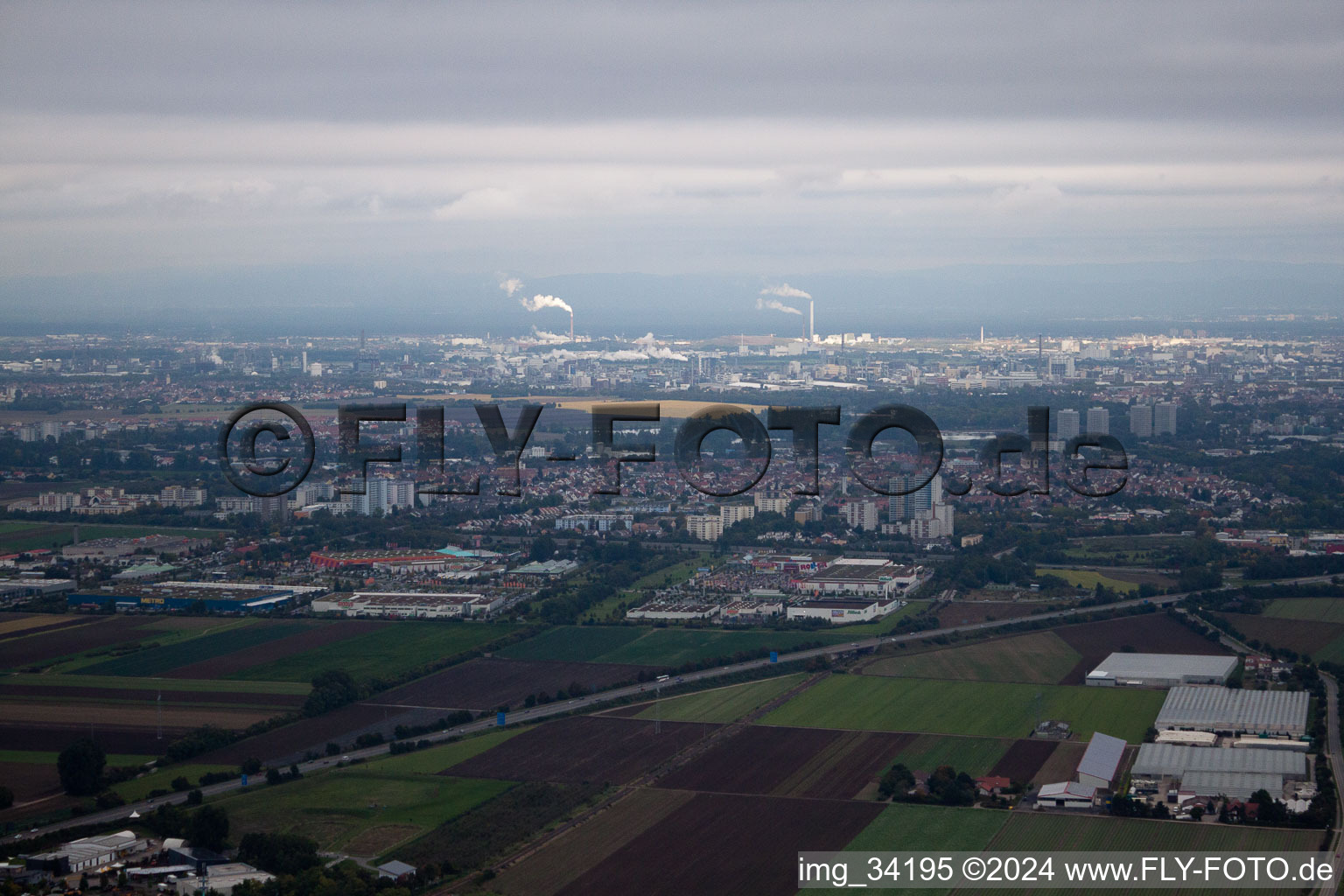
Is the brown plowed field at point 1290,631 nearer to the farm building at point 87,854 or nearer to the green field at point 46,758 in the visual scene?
the green field at point 46,758

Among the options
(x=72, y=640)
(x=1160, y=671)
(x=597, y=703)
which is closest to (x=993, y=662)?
(x=1160, y=671)

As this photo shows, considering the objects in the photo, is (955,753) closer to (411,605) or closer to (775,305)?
(411,605)

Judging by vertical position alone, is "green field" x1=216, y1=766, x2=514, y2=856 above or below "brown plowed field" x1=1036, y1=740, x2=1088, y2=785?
below

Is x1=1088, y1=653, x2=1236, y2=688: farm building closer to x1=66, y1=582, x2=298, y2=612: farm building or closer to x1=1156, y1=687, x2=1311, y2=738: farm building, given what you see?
x1=1156, y1=687, x2=1311, y2=738: farm building

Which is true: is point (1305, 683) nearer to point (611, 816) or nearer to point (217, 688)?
point (611, 816)

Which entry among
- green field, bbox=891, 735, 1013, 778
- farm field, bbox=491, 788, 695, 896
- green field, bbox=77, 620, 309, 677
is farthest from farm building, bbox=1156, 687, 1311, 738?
green field, bbox=77, 620, 309, 677
